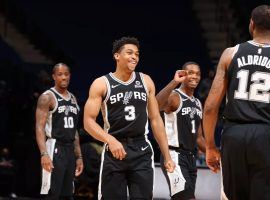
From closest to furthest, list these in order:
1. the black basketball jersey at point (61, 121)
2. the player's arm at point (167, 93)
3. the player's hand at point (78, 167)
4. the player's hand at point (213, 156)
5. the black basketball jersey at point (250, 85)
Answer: the black basketball jersey at point (250, 85)
the player's hand at point (213, 156)
the player's arm at point (167, 93)
the black basketball jersey at point (61, 121)
the player's hand at point (78, 167)

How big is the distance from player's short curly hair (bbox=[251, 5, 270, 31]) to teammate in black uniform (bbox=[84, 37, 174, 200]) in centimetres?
175

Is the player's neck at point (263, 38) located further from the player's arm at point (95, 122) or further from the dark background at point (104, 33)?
the dark background at point (104, 33)

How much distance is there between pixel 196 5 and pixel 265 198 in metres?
12.0

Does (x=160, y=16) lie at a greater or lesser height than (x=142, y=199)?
greater

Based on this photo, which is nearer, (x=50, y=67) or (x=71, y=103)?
(x=71, y=103)

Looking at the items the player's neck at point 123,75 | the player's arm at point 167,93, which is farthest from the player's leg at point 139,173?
the player's arm at point 167,93

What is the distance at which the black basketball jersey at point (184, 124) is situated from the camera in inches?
312

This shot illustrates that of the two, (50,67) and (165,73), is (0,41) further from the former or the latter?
(165,73)

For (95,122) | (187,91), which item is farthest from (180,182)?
(95,122)

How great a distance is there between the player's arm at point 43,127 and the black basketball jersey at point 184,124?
166 cm

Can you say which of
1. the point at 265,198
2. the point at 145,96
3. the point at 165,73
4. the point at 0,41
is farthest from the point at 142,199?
the point at 0,41

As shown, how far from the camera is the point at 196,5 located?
1628 centimetres

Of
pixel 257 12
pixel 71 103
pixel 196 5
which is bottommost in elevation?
pixel 71 103

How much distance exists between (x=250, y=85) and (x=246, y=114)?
205mm
